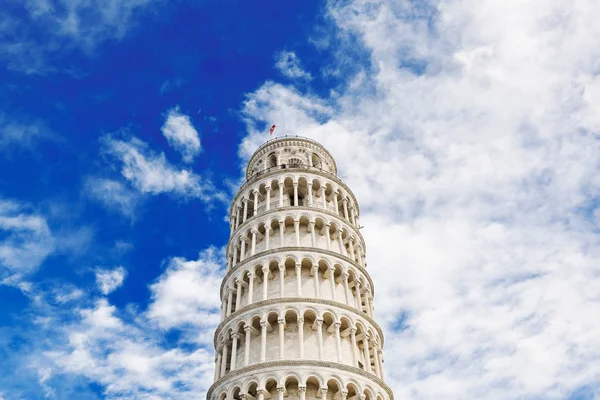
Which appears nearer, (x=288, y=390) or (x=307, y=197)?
(x=288, y=390)

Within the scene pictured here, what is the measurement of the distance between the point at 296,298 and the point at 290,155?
1737cm

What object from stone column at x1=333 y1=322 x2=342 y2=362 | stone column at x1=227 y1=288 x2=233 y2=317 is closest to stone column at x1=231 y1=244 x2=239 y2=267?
stone column at x1=227 y1=288 x2=233 y2=317

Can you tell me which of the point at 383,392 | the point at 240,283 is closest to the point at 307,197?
the point at 240,283

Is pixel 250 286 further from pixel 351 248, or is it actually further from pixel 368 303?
pixel 351 248

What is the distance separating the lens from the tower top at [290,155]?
47875 millimetres

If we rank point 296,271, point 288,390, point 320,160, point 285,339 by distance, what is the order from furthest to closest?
1. point 320,160
2. point 296,271
3. point 285,339
4. point 288,390

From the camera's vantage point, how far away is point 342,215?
143 ft

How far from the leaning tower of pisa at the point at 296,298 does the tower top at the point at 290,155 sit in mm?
1943

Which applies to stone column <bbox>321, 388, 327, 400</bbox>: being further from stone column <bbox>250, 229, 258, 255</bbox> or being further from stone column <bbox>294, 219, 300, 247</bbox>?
stone column <bbox>250, 229, 258, 255</bbox>

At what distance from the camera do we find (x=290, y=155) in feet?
158

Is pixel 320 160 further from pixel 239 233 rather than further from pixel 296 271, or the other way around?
pixel 296 271

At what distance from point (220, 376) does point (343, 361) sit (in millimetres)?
7847

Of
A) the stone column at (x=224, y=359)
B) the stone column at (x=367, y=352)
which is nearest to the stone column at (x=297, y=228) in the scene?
the stone column at (x=367, y=352)

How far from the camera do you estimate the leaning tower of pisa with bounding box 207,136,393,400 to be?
31.0 metres
